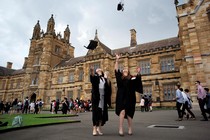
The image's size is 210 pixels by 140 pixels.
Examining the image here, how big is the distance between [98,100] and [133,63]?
69.4 feet

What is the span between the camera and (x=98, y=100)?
4332 millimetres

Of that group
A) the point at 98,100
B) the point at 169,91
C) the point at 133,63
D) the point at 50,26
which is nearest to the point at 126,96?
the point at 98,100

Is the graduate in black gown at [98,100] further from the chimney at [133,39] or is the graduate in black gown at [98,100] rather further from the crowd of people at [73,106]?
the chimney at [133,39]

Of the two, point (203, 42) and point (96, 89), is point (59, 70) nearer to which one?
point (203, 42)

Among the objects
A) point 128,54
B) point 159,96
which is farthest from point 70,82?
point 159,96

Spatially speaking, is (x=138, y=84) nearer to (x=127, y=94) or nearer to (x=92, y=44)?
(x=127, y=94)

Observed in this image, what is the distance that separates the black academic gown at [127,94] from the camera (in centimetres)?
406

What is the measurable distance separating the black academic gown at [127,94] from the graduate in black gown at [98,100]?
459mm

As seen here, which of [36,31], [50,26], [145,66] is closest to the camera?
[145,66]

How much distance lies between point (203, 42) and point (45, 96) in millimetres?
30280

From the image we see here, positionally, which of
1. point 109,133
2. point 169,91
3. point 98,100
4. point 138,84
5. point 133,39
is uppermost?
point 133,39

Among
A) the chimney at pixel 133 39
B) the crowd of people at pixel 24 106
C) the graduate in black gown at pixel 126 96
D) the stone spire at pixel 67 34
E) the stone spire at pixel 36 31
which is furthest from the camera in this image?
the stone spire at pixel 67 34

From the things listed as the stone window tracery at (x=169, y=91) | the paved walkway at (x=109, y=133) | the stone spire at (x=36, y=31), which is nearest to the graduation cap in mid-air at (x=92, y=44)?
the stone window tracery at (x=169, y=91)

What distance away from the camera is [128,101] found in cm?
410
